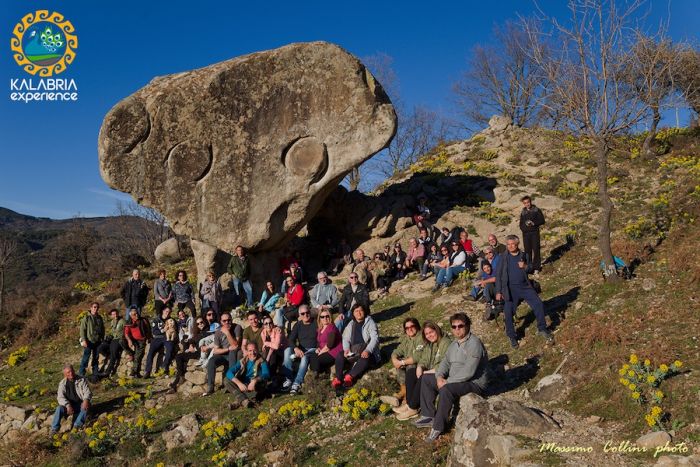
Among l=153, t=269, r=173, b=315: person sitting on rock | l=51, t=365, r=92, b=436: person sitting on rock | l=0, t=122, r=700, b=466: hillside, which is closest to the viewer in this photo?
l=0, t=122, r=700, b=466: hillside

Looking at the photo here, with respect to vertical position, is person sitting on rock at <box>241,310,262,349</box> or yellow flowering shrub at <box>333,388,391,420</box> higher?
person sitting on rock at <box>241,310,262,349</box>

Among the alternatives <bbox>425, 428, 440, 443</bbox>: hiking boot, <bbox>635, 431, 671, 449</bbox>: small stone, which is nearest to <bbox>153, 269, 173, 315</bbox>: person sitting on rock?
<bbox>425, 428, 440, 443</bbox>: hiking boot

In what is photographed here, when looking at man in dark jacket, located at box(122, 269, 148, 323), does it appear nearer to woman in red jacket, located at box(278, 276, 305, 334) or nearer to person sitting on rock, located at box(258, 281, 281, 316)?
person sitting on rock, located at box(258, 281, 281, 316)

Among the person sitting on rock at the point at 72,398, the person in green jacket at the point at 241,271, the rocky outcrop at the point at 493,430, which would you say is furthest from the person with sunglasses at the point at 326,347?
the person in green jacket at the point at 241,271

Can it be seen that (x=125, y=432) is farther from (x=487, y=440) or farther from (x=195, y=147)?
(x=195, y=147)

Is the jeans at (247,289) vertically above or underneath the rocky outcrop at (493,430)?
above

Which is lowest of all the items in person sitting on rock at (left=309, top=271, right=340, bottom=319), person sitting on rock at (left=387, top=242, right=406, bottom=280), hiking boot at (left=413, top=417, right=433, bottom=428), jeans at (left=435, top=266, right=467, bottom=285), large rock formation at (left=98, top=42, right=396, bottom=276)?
hiking boot at (left=413, top=417, right=433, bottom=428)

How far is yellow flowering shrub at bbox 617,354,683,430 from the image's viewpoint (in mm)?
6590

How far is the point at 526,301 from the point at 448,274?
490 centimetres

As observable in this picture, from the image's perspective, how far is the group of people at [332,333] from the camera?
302 inches

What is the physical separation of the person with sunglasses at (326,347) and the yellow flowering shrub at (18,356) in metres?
12.2

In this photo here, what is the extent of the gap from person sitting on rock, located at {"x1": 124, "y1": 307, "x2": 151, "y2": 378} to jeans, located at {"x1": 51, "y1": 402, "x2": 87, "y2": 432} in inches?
93.7

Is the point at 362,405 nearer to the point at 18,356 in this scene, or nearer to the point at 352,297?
the point at 352,297

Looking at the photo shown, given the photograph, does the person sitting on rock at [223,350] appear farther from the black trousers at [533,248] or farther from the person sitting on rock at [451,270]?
the black trousers at [533,248]
